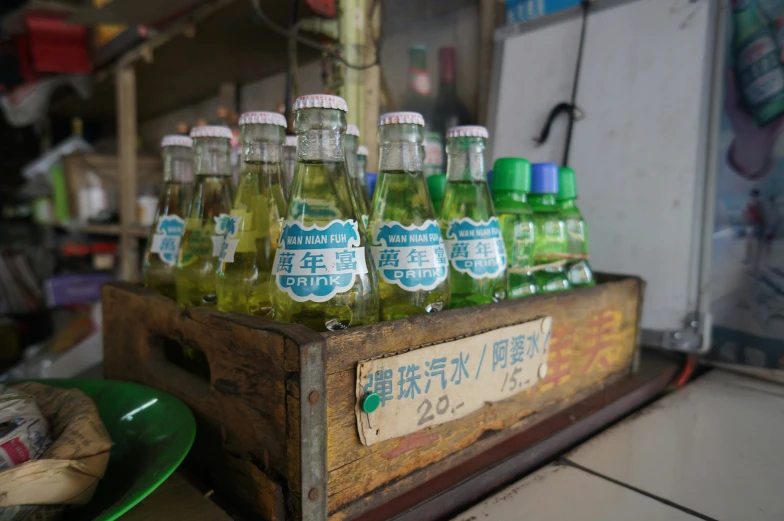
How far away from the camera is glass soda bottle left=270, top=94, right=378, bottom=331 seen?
38 centimetres

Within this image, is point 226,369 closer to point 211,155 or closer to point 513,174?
point 211,155

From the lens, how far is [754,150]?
83 cm

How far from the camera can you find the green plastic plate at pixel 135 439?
1.08 ft

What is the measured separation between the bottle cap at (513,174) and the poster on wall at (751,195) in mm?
498

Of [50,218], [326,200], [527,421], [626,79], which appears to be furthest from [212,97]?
[527,421]

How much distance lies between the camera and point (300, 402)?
0.32 m

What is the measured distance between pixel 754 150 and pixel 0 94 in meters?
2.50

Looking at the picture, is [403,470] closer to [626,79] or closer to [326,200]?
[326,200]

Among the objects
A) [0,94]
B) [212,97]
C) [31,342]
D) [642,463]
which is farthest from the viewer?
[31,342]

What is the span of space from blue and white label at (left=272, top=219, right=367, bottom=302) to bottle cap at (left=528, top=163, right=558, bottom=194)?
0.35 metres

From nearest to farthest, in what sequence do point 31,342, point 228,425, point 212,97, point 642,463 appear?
point 228,425 → point 642,463 → point 212,97 → point 31,342

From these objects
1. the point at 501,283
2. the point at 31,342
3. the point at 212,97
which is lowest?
the point at 31,342

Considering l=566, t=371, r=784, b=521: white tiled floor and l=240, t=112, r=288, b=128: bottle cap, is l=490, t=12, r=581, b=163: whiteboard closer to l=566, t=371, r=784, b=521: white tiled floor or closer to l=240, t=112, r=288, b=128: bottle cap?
l=566, t=371, r=784, b=521: white tiled floor

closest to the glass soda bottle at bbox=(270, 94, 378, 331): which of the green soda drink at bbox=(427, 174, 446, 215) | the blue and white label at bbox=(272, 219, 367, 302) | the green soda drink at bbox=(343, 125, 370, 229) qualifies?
the blue and white label at bbox=(272, 219, 367, 302)
